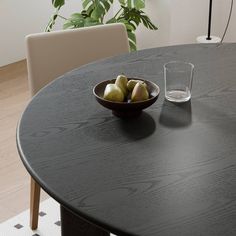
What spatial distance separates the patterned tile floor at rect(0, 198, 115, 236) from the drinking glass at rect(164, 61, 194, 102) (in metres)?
0.96

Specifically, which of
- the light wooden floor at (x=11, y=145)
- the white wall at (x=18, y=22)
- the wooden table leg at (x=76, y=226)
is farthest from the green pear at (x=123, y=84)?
the white wall at (x=18, y=22)

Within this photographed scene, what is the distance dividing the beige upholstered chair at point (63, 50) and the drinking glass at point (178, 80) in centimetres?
64

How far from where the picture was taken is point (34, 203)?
213 cm

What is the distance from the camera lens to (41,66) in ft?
6.48

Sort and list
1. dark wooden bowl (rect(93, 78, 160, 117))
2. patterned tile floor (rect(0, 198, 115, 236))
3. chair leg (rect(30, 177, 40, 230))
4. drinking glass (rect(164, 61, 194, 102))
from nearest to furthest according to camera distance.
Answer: dark wooden bowl (rect(93, 78, 160, 117)), drinking glass (rect(164, 61, 194, 102)), chair leg (rect(30, 177, 40, 230)), patterned tile floor (rect(0, 198, 115, 236))

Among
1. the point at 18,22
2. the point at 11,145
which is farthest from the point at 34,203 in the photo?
the point at 18,22

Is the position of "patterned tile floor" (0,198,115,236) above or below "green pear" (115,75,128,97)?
below

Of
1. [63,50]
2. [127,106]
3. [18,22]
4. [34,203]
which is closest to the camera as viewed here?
[127,106]

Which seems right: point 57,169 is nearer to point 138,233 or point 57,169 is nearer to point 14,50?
point 138,233

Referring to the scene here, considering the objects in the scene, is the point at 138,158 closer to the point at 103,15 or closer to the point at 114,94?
the point at 114,94

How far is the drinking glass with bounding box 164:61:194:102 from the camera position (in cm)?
149

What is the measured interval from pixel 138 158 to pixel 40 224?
1.16 meters

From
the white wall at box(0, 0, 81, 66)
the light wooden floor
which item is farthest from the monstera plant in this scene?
the white wall at box(0, 0, 81, 66)

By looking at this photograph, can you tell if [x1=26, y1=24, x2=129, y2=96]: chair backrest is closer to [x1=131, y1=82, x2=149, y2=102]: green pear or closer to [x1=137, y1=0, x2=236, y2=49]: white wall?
[x1=131, y1=82, x2=149, y2=102]: green pear
